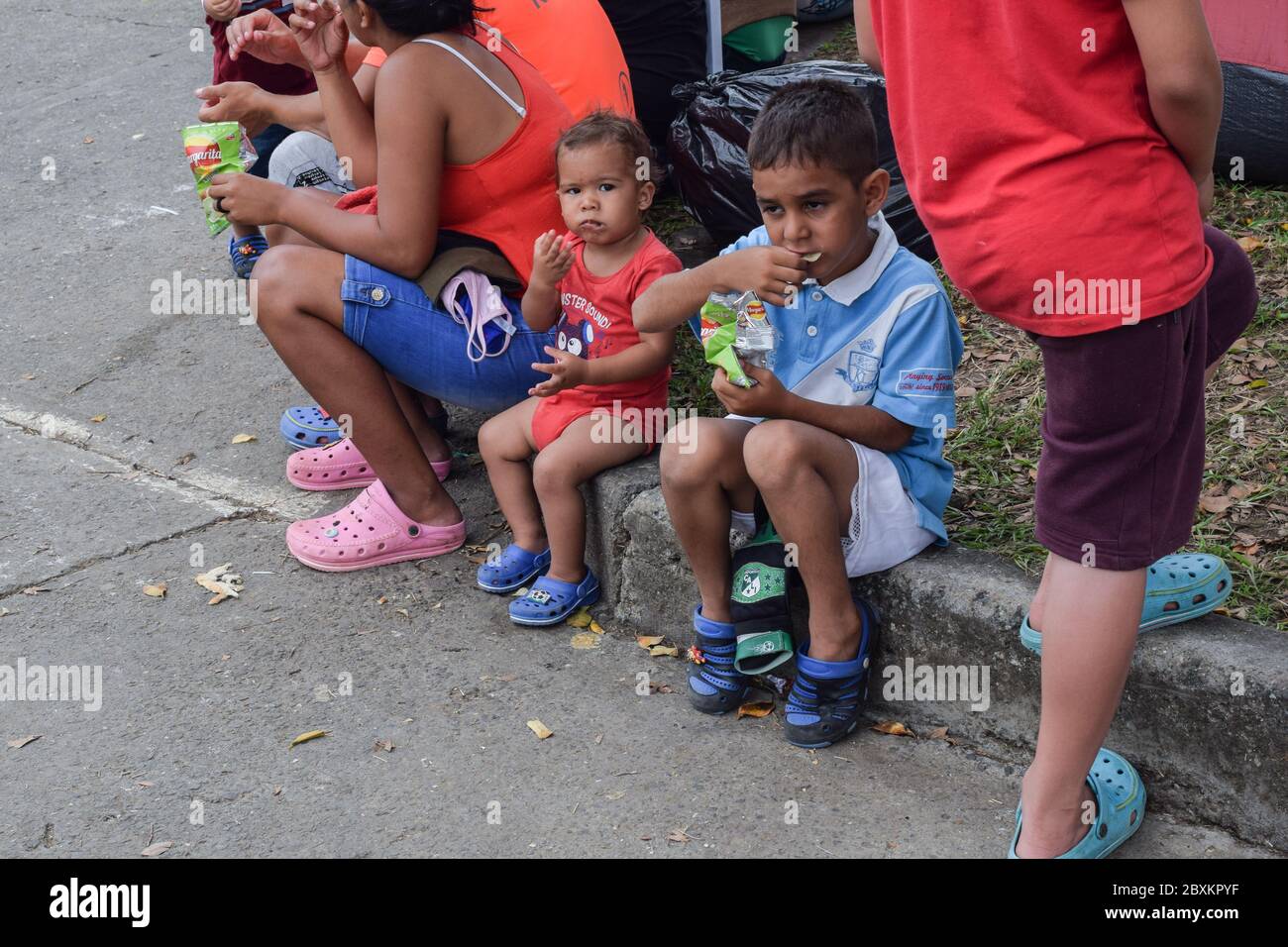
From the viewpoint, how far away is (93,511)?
376 cm

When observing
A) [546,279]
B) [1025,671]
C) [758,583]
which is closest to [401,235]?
[546,279]

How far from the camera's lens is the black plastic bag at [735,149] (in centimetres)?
411

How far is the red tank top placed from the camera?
3232mm

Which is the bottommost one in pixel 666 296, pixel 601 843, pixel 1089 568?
pixel 601 843

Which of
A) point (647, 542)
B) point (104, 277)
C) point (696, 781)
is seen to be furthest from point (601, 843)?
point (104, 277)

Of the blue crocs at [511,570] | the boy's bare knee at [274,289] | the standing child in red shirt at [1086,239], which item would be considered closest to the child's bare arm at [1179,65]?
the standing child in red shirt at [1086,239]

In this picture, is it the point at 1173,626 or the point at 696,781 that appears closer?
the point at 1173,626

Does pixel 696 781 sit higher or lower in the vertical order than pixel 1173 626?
lower

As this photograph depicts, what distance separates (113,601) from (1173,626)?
243 centimetres

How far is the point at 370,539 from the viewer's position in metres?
3.41

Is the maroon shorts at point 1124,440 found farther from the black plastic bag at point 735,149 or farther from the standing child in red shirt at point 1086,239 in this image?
the black plastic bag at point 735,149

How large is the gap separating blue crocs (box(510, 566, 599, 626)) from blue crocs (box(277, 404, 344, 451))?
1.05 metres

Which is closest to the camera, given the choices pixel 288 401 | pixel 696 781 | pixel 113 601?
pixel 696 781
